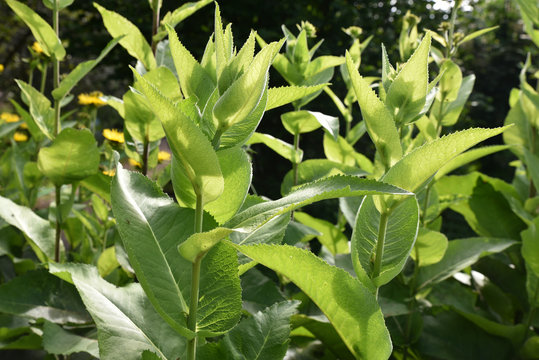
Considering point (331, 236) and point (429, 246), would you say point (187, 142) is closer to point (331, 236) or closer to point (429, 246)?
point (429, 246)

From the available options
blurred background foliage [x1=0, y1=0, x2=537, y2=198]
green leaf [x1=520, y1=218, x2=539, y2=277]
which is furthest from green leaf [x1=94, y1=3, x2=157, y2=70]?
blurred background foliage [x1=0, y1=0, x2=537, y2=198]

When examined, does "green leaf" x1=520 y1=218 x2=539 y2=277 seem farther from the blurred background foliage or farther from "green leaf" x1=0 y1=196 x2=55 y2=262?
the blurred background foliage

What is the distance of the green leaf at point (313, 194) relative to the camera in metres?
0.55

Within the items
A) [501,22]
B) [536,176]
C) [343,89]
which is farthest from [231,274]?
[501,22]

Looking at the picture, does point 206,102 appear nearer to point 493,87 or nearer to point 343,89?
point 343,89

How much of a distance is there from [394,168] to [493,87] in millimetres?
7928

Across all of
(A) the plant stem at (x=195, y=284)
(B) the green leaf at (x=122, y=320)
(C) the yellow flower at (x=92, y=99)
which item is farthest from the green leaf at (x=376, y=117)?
(C) the yellow flower at (x=92, y=99)

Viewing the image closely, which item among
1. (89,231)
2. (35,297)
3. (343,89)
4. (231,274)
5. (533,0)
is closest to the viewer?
(231,274)

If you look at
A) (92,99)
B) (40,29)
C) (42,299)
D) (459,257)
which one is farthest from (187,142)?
(92,99)

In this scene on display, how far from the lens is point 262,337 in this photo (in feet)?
2.56

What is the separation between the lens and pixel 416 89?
76 cm

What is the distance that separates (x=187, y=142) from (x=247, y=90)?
0.09m

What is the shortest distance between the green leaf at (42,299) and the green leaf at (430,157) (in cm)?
79

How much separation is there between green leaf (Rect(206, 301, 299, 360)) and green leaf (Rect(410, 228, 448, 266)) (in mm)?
497
